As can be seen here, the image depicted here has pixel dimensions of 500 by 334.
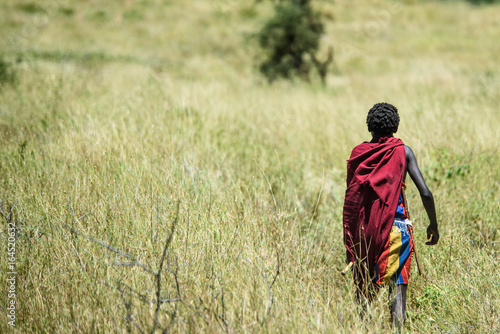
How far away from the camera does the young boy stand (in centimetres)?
230

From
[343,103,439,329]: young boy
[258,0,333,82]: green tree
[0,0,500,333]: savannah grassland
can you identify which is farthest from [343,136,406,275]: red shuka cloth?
[258,0,333,82]: green tree

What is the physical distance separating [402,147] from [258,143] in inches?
123

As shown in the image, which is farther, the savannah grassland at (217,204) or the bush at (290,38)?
the bush at (290,38)

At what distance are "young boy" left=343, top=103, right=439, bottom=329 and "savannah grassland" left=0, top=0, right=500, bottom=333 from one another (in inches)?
8.2

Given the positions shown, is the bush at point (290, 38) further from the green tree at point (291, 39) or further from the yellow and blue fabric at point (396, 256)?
the yellow and blue fabric at point (396, 256)

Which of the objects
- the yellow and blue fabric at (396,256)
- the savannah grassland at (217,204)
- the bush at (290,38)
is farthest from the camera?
the bush at (290,38)

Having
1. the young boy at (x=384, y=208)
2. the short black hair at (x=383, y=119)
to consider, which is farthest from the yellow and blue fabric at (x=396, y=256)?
the short black hair at (x=383, y=119)

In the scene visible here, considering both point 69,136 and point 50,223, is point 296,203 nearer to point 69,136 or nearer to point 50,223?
point 50,223

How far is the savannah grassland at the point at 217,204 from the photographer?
223 cm

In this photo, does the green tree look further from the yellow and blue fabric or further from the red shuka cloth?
the yellow and blue fabric

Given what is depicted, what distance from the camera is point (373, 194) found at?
7.82ft

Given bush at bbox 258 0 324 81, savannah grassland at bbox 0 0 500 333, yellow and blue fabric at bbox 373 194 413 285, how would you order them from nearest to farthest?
savannah grassland at bbox 0 0 500 333
yellow and blue fabric at bbox 373 194 413 285
bush at bbox 258 0 324 81

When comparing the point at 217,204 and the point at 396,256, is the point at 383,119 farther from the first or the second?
the point at 217,204

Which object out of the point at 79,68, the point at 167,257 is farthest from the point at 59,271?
the point at 79,68
